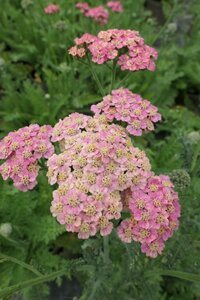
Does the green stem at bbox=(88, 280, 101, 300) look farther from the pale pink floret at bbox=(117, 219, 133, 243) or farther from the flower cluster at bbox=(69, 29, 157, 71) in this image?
the flower cluster at bbox=(69, 29, 157, 71)

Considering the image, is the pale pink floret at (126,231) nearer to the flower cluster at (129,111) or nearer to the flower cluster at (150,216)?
the flower cluster at (150,216)

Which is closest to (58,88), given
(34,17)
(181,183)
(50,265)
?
(34,17)

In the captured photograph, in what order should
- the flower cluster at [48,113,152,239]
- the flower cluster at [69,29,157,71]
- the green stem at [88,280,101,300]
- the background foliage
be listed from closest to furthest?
1. the flower cluster at [48,113,152,239]
2. the green stem at [88,280,101,300]
3. the background foliage
4. the flower cluster at [69,29,157,71]

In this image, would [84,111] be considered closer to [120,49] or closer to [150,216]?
[120,49]

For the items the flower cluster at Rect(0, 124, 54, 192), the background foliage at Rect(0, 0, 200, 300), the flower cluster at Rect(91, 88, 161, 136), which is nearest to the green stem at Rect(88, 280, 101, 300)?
the background foliage at Rect(0, 0, 200, 300)

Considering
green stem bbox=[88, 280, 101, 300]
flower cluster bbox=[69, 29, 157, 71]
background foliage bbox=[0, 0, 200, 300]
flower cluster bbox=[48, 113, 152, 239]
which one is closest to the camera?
flower cluster bbox=[48, 113, 152, 239]

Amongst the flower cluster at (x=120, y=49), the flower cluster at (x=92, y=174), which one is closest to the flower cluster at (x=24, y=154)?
the flower cluster at (x=92, y=174)
